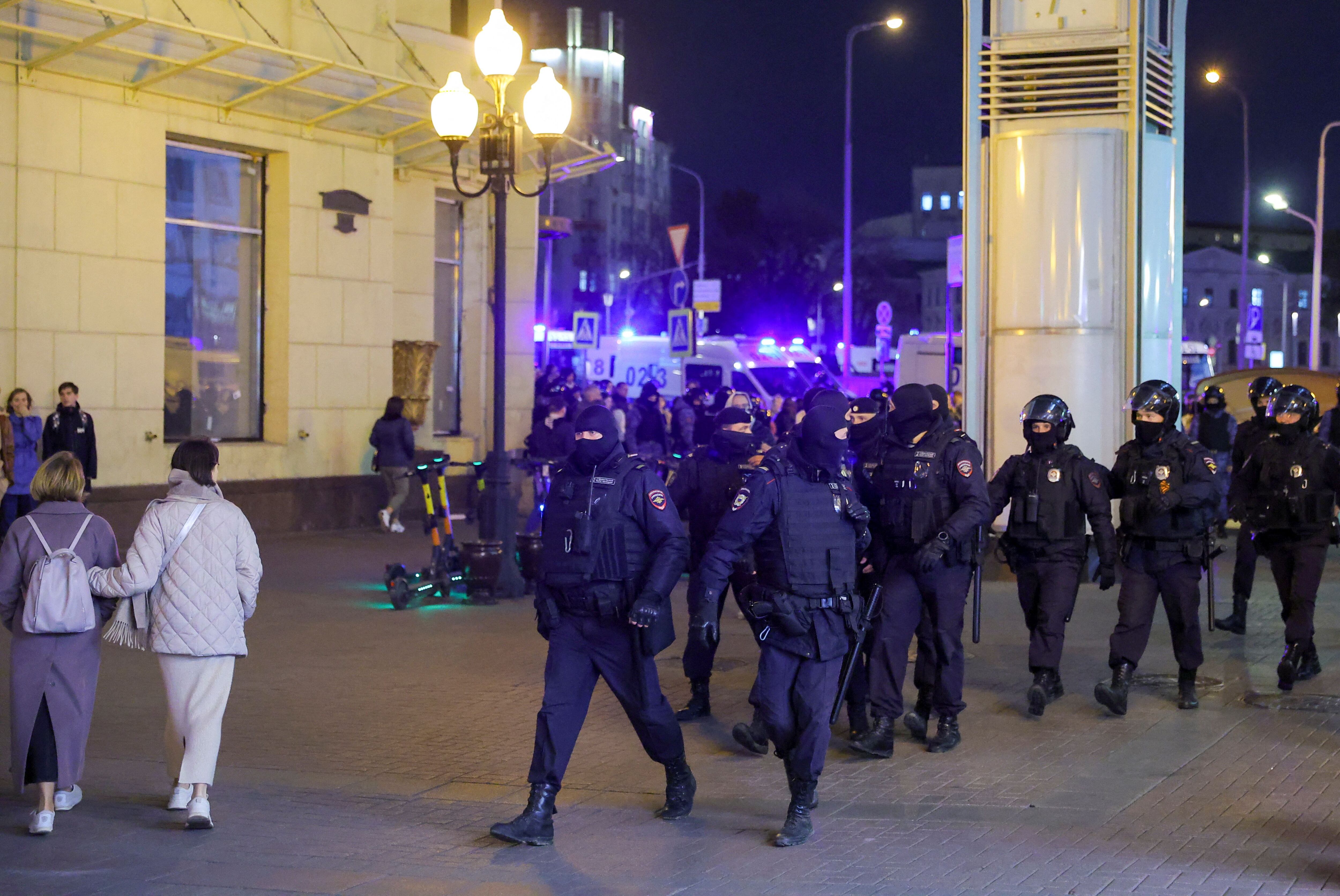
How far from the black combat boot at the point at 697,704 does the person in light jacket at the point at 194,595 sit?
2.97 m

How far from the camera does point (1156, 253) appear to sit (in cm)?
1373

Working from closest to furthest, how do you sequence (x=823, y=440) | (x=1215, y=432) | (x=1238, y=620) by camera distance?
(x=823, y=440)
(x=1238, y=620)
(x=1215, y=432)

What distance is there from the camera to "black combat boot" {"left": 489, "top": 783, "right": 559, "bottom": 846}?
6148 mm

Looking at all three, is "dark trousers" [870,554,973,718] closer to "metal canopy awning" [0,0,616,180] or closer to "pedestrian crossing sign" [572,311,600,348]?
"metal canopy awning" [0,0,616,180]

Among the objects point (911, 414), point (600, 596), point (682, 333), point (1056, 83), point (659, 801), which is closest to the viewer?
point (600, 596)

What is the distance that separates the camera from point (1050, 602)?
8.75 m

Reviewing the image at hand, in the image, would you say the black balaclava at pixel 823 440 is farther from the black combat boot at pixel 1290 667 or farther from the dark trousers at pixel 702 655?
the black combat boot at pixel 1290 667

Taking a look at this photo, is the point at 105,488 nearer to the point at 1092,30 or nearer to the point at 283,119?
the point at 283,119

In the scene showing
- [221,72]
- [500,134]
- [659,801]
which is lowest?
[659,801]

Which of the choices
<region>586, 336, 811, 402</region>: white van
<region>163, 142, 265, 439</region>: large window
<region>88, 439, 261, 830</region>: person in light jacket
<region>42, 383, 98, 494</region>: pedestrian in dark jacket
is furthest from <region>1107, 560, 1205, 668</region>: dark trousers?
<region>586, 336, 811, 402</region>: white van

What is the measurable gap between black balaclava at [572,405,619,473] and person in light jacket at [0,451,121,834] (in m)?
2.09

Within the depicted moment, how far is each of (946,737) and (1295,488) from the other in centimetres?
341

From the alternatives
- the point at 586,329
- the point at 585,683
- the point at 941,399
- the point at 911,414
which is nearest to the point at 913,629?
the point at 911,414

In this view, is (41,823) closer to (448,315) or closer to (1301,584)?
(1301,584)
